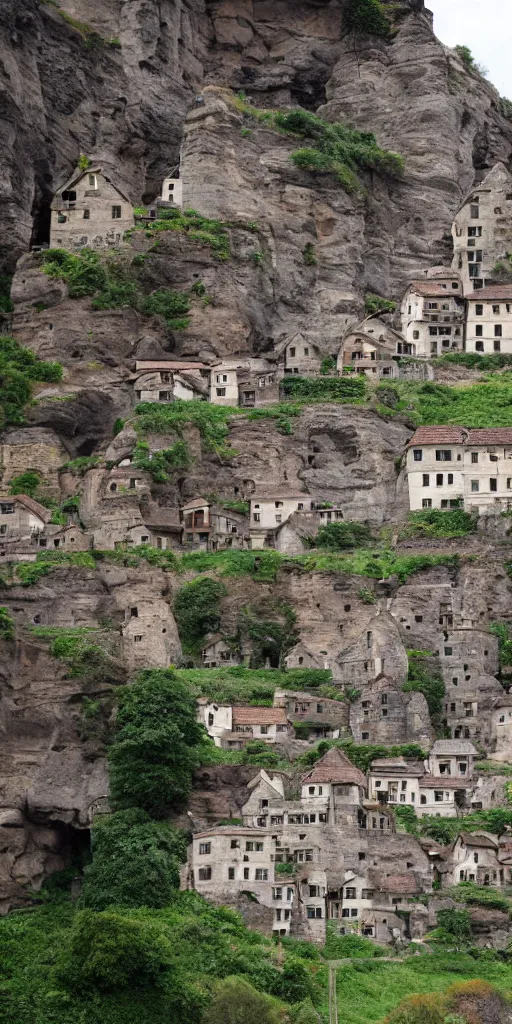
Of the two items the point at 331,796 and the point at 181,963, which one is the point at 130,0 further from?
the point at 181,963

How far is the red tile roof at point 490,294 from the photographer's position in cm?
13512

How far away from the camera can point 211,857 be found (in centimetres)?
9456

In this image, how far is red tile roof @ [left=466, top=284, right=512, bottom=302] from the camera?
135125 millimetres

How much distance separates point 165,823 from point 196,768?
145 inches

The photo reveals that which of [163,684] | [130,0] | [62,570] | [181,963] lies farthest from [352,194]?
[181,963]

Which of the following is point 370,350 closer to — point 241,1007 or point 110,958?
point 110,958

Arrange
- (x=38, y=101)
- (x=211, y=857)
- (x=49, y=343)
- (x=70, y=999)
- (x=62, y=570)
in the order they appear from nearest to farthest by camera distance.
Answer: (x=70, y=999) → (x=211, y=857) → (x=62, y=570) → (x=49, y=343) → (x=38, y=101)

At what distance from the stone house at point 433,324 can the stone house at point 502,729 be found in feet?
115

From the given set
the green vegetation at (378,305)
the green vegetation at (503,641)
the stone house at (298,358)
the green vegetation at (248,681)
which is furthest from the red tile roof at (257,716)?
the green vegetation at (378,305)

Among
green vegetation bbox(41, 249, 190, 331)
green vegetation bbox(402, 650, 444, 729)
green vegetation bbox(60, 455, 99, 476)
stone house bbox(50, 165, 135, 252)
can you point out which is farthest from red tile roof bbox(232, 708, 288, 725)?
stone house bbox(50, 165, 135, 252)

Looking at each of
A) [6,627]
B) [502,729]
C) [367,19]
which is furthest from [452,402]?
[367,19]

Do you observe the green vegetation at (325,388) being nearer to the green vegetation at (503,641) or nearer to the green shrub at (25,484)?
the green shrub at (25,484)

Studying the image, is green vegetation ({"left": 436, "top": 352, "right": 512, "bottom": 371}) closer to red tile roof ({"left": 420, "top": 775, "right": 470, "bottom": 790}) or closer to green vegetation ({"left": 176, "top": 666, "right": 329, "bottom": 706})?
green vegetation ({"left": 176, "top": 666, "right": 329, "bottom": 706})

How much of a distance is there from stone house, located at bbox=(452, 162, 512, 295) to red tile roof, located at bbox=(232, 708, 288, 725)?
4806cm
